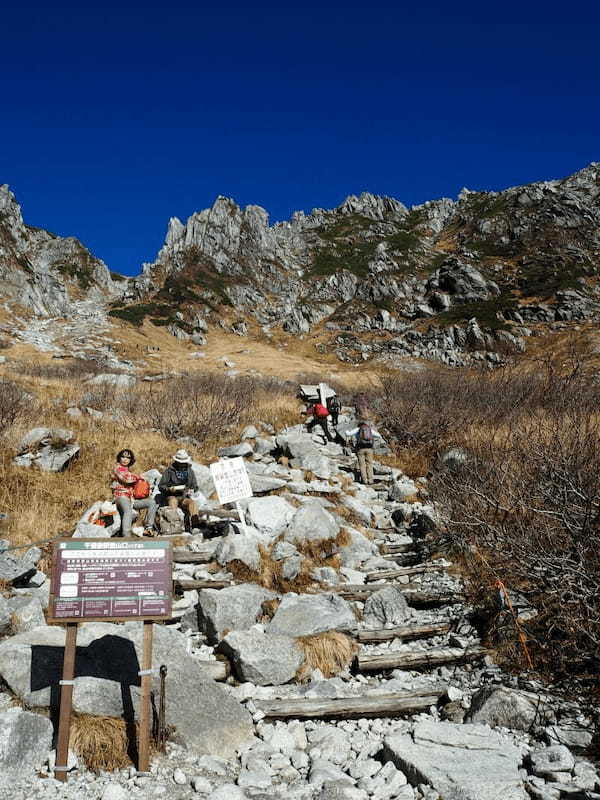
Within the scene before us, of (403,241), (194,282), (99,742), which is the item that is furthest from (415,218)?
(99,742)

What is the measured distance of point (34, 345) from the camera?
3338 cm

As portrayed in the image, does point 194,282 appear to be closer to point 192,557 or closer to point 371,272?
point 371,272

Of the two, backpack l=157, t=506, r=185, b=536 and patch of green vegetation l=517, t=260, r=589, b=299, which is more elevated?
patch of green vegetation l=517, t=260, r=589, b=299

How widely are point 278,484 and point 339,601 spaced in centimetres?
395

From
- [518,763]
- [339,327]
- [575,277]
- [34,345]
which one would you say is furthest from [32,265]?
[518,763]

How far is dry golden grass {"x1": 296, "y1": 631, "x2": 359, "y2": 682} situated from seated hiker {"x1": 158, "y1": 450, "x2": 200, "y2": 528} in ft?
11.2

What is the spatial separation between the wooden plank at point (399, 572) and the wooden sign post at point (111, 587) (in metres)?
3.81

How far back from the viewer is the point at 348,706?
3.99m

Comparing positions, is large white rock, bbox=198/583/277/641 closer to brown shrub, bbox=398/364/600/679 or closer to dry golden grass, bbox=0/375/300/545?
brown shrub, bbox=398/364/600/679

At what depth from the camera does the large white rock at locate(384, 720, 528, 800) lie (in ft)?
9.41

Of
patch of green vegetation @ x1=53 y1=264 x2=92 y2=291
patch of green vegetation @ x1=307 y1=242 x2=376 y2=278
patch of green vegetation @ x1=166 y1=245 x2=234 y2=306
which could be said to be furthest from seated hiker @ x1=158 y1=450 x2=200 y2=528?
patch of green vegetation @ x1=53 y1=264 x2=92 y2=291

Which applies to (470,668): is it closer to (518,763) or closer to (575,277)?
(518,763)

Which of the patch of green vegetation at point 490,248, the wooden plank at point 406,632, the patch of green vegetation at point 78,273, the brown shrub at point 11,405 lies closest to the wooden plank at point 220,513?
the wooden plank at point 406,632

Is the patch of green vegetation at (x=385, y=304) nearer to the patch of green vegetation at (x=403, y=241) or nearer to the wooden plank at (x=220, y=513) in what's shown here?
the patch of green vegetation at (x=403, y=241)
